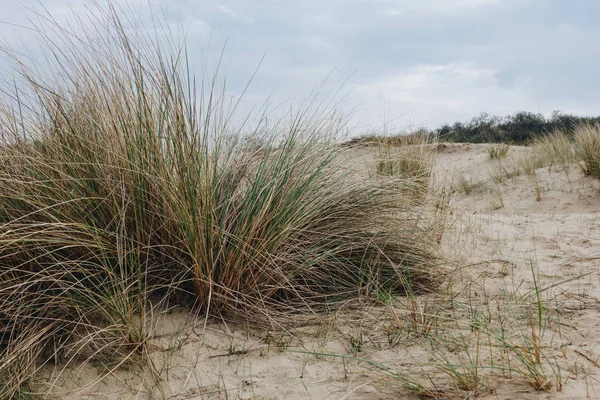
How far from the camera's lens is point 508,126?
15734 mm

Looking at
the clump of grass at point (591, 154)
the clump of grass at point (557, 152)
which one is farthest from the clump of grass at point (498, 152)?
the clump of grass at point (591, 154)

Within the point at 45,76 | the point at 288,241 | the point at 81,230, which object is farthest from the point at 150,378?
the point at 45,76

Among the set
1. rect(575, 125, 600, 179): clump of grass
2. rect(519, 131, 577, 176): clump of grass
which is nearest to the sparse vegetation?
rect(575, 125, 600, 179): clump of grass

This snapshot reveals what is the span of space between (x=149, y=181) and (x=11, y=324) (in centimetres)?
81

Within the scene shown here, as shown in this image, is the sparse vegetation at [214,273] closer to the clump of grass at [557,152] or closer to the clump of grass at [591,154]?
the clump of grass at [591,154]

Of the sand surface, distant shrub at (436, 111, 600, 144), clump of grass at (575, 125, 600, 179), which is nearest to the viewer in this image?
the sand surface

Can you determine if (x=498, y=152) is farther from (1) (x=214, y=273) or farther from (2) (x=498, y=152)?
(1) (x=214, y=273)

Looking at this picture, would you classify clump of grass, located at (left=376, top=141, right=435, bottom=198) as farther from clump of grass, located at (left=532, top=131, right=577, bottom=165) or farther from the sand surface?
clump of grass, located at (left=532, top=131, right=577, bottom=165)

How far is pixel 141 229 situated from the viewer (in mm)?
2230

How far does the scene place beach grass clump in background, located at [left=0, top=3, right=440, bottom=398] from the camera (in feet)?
6.62

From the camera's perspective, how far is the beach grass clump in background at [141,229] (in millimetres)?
2018

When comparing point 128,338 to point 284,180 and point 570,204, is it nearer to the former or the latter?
point 284,180

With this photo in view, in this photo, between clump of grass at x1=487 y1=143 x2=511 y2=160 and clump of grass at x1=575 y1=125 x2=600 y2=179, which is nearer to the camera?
clump of grass at x1=575 y1=125 x2=600 y2=179

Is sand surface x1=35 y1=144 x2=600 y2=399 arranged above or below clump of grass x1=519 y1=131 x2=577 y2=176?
below
